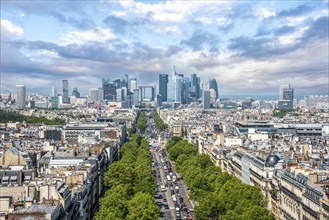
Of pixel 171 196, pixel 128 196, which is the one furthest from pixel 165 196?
pixel 128 196

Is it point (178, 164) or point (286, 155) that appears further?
point (178, 164)

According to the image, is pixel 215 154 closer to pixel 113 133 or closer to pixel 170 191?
pixel 170 191

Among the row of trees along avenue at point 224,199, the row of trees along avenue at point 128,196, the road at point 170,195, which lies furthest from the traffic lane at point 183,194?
the row of trees along avenue at point 128,196

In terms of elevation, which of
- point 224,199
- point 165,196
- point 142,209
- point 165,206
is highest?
point 224,199

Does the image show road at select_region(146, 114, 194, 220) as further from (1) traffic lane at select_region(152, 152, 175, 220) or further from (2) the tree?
(2) the tree

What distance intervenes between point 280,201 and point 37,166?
39.4 m

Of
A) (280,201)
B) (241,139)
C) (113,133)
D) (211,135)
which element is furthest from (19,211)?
(113,133)

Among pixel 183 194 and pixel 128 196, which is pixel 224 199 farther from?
pixel 183 194

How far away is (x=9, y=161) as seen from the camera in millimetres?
91062

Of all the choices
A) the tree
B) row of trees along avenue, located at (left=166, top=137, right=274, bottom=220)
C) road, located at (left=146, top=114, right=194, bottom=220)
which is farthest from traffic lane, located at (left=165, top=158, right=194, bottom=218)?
the tree

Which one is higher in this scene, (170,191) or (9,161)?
(9,161)

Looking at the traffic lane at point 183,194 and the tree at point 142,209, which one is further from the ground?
the tree at point 142,209

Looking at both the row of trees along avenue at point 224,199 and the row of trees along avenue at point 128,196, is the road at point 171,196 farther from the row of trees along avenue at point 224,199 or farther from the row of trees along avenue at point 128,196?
the row of trees along avenue at point 128,196

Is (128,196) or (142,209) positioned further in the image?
(128,196)
